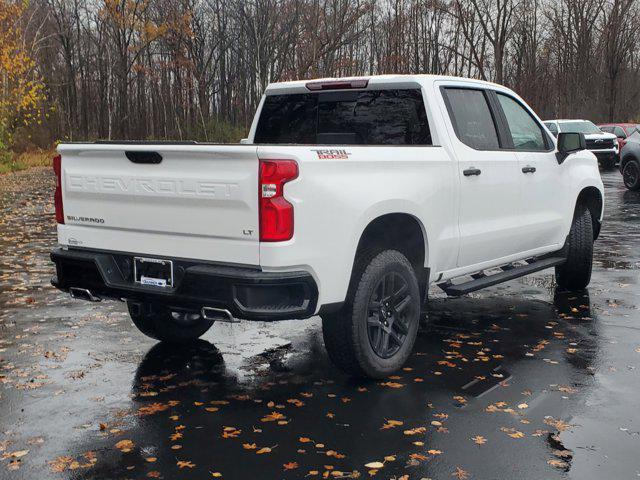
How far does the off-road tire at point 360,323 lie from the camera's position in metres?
5.13

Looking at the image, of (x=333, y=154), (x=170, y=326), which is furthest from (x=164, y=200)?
(x=170, y=326)

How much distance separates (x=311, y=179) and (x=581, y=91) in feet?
180

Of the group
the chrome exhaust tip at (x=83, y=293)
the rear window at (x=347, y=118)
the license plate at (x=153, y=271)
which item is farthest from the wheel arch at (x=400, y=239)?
the chrome exhaust tip at (x=83, y=293)

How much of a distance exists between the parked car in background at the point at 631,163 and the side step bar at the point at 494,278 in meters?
13.5

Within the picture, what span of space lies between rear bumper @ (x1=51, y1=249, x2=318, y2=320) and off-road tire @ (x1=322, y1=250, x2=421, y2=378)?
1.54 ft

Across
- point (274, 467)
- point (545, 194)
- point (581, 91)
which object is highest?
point (581, 91)

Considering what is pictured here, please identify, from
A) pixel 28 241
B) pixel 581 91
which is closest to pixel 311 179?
pixel 28 241

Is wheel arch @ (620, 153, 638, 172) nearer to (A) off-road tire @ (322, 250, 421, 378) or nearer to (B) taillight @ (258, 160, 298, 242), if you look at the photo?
(A) off-road tire @ (322, 250, 421, 378)

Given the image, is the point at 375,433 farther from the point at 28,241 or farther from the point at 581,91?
the point at 581,91

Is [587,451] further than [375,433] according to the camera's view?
No

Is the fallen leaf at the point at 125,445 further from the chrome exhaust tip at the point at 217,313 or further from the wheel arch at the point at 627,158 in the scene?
the wheel arch at the point at 627,158

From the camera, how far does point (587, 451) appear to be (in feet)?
13.8

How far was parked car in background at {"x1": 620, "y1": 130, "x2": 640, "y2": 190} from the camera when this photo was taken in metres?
20.0

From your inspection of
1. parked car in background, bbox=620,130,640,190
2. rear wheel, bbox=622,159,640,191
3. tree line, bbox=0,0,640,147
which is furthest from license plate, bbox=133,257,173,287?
tree line, bbox=0,0,640,147
